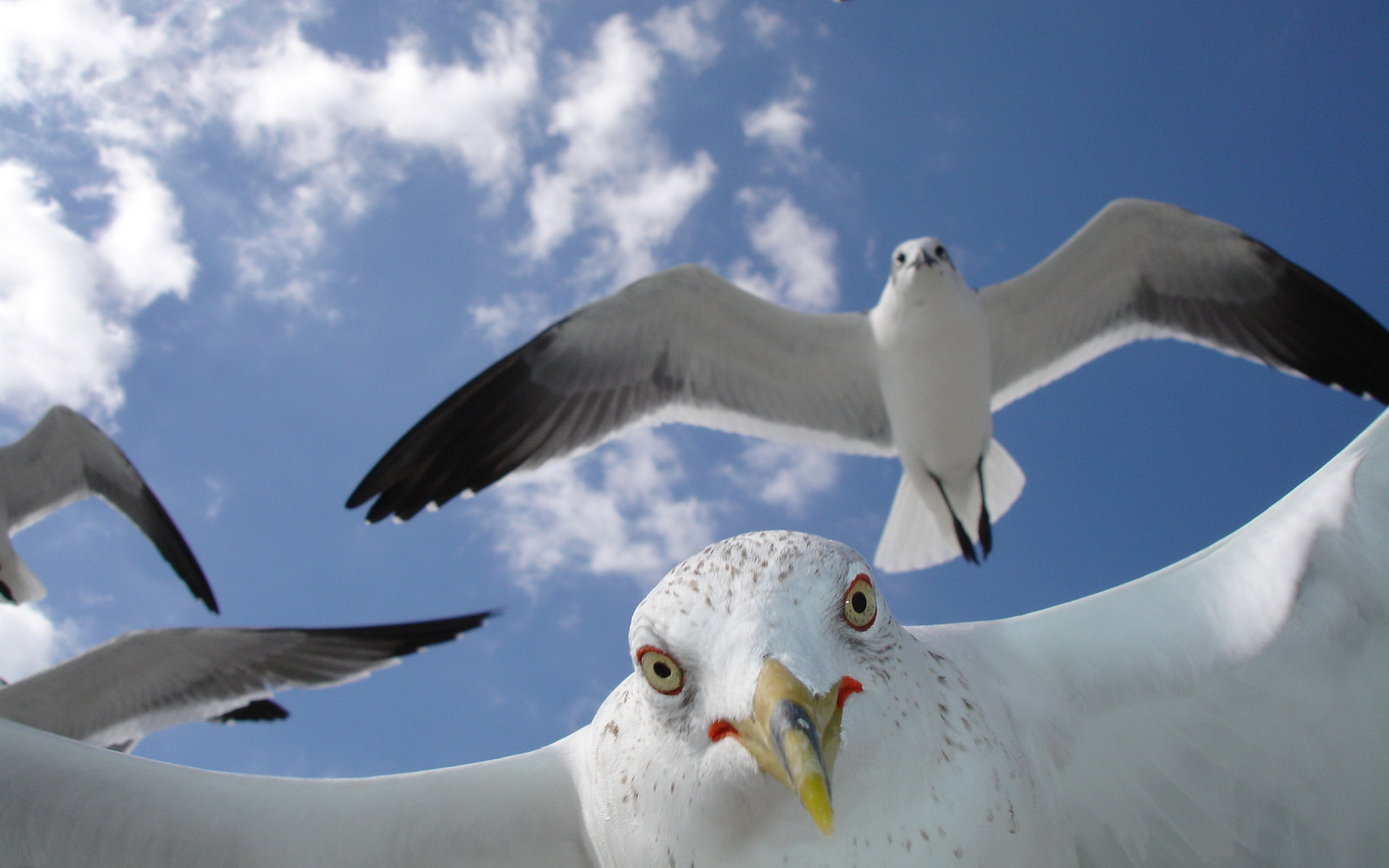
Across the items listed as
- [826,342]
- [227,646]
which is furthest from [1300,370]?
[227,646]

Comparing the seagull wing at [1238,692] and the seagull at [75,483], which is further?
the seagull at [75,483]

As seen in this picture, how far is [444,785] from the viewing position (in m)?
1.49

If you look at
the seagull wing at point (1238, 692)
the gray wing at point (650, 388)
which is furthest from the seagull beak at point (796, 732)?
the gray wing at point (650, 388)

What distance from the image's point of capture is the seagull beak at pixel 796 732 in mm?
891

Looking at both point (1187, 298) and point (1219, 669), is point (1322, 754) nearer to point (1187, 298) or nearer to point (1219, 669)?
point (1219, 669)

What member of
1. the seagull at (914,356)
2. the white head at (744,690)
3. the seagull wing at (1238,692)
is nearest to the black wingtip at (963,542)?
the seagull at (914,356)

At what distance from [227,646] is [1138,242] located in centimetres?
554

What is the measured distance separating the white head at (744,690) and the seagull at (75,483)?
20.6 feet

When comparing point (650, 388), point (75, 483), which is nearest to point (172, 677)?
point (75, 483)

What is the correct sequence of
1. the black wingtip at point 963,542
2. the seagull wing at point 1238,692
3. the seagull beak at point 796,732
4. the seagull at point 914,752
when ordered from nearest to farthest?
1. the seagull beak at point 796,732
2. the seagull at point 914,752
3. the seagull wing at point 1238,692
4. the black wingtip at point 963,542

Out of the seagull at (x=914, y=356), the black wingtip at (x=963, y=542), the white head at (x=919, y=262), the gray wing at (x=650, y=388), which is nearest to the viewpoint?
the gray wing at (x=650, y=388)

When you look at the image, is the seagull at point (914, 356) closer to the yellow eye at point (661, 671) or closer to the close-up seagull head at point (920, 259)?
the close-up seagull head at point (920, 259)

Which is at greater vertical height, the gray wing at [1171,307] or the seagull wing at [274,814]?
the gray wing at [1171,307]

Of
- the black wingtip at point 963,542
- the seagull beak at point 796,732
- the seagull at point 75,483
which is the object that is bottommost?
the seagull beak at point 796,732
